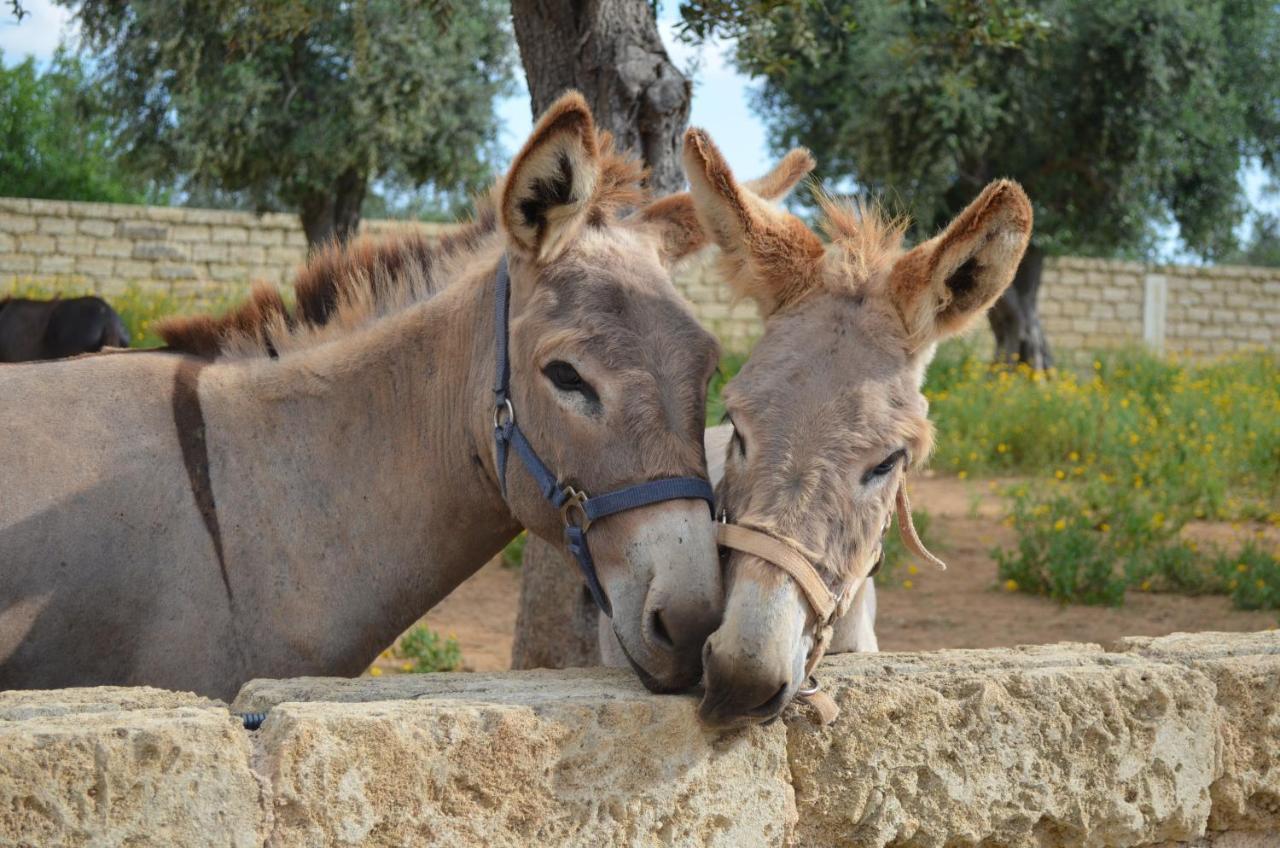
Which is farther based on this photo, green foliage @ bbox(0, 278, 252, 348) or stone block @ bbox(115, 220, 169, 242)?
stone block @ bbox(115, 220, 169, 242)

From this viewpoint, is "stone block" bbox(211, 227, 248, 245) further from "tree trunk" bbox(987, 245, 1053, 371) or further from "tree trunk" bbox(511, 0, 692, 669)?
"tree trunk" bbox(511, 0, 692, 669)

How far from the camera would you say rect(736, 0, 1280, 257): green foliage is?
1442cm

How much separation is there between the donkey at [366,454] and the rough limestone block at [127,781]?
820 mm

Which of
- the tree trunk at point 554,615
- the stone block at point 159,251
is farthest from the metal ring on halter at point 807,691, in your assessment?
the stone block at point 159,251

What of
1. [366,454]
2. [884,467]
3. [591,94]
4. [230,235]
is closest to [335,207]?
[230,235]

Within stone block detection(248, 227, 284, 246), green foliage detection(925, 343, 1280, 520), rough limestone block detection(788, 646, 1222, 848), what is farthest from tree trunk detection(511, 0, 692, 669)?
stone block detection(248, 227, 284, 246)

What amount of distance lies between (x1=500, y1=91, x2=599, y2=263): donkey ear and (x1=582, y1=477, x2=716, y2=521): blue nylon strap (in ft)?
2.18

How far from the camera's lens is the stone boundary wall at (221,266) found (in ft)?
46.8

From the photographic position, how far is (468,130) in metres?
14.3

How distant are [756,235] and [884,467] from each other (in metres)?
0.65

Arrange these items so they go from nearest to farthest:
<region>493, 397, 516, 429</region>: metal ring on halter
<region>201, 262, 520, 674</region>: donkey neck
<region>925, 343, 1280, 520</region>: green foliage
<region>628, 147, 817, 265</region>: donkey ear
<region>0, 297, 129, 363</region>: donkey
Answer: <region>493, 397, 516, 429</region>: metal ring on halter < <region>201, 262, 520, 674</region>: donkey neck < <region>628, 147, 817, 265</region>: donkey ear < <region>0, 297, 129, 363</region>: donkey < <region>925, 343, 1280, 520</region>: green foliage

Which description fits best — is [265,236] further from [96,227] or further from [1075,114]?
[1075,114]

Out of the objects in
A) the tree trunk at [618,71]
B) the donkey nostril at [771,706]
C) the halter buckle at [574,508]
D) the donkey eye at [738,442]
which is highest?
the tree trunk at [618,71]

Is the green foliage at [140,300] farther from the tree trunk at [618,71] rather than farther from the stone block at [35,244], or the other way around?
the tree trunk at [618,71]
